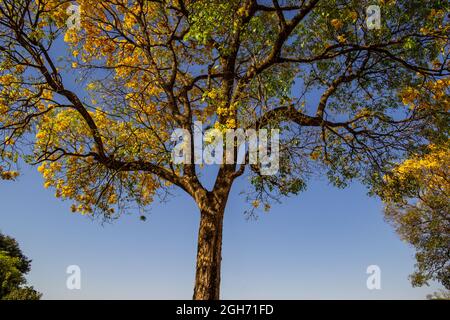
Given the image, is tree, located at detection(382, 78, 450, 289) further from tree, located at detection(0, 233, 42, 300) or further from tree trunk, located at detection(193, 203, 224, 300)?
tree, located at detection(0, 233, 42, 300)

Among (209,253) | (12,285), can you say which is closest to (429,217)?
(209,253)

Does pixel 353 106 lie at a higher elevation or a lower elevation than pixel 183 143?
higher

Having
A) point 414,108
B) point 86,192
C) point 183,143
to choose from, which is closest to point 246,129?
point 183,143

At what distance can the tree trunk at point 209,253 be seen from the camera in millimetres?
11328

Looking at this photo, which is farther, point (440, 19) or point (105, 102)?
point (105, 102)

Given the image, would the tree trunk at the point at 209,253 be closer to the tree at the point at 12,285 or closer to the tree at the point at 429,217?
the tree at the point at 429,217

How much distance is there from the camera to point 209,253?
11594 mm

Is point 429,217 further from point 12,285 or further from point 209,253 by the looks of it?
point 12,285

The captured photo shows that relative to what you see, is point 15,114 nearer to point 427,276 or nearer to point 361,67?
point 361,67

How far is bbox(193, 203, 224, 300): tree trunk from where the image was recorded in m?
11.3

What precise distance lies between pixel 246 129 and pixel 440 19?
5659mm

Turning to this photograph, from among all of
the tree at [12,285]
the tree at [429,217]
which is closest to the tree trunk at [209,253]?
the tree at [429,217]
